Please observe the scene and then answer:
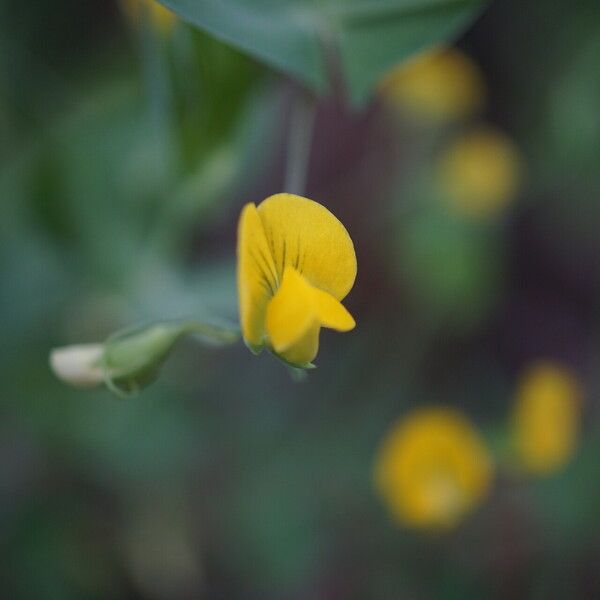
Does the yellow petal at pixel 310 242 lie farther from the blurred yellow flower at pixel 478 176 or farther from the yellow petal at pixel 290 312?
the blurred yellow flower at pixel 478 176

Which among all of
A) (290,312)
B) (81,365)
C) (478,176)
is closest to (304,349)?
(290,312)

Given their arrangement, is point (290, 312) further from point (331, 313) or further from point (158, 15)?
point (158, 15)

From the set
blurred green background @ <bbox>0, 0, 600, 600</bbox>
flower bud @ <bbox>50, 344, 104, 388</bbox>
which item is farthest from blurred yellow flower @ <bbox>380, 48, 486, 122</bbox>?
flower bud @ <bbox>50, 344, 104, 388</bbox>

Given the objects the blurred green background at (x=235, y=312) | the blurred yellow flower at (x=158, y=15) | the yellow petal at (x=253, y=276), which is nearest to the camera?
the yellow petal at (x=253, y=276)

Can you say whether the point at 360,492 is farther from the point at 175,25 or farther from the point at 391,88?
the point at 175,25

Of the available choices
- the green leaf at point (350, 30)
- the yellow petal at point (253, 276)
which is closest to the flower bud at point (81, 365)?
the yellow petal at point (253, 276)
